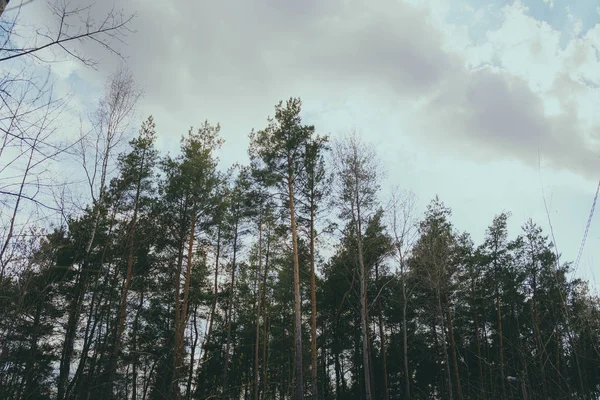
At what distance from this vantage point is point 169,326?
19.2 m

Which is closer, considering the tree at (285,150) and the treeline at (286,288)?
the treeline at (286,288)

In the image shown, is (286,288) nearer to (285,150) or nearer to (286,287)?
(286,287)

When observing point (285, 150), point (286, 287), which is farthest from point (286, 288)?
point (285, 150)

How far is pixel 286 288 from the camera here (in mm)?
22547

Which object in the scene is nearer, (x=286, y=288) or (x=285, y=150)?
(x=285, y=150)

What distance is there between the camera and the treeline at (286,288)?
663cm

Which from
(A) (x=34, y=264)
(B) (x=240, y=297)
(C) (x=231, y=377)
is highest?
(B) (x=240, y=297)

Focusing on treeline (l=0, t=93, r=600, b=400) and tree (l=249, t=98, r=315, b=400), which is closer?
treeline (l=0, t=93, r=600, b=400)

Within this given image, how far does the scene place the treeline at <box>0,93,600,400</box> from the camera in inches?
261

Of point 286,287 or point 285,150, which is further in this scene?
point 286,287

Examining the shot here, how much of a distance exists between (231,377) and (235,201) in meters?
14.1

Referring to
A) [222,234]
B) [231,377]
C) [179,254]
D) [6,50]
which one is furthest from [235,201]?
[6,50]

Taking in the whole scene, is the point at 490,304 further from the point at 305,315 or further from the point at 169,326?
the point at 169,326

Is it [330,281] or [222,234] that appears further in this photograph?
[330,281]
